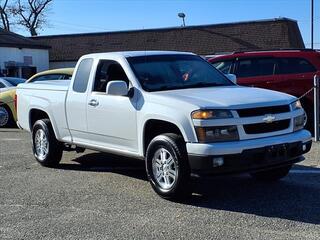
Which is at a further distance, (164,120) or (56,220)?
(164,120)

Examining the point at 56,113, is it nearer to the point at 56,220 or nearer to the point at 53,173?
the point at 53,173

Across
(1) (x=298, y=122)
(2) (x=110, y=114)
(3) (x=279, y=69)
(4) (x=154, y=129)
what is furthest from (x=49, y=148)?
(3) (x=279, y=69)

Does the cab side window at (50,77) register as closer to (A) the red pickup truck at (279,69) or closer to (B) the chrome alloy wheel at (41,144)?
(A) the red pickup truck at (279,69)

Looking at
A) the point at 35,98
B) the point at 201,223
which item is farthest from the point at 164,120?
the point at 35,98

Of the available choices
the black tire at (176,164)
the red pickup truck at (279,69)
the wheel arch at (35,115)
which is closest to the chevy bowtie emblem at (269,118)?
the black tire at (176,164)

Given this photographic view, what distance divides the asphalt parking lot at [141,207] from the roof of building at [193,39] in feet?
110

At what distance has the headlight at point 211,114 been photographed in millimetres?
6195

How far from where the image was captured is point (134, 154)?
7.28m

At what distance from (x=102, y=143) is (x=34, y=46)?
108 ft

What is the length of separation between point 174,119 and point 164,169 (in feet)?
2.11

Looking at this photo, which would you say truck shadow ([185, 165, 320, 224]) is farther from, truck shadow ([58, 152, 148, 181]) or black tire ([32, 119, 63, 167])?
black tire ([32, 119, 63, 167])

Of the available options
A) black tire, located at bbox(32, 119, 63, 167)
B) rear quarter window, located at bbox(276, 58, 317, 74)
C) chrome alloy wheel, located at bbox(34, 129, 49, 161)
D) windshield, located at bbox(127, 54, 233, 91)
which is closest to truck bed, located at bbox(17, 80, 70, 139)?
black tire, located at bbox(32, 119, 63, 167)

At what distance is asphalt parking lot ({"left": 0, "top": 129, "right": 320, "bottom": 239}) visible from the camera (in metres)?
5.53

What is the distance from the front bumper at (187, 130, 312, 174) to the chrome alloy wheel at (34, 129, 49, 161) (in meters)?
3.56
